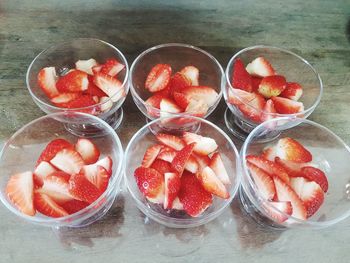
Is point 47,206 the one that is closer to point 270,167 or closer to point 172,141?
point 172,141

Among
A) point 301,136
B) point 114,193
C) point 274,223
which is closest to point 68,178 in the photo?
point 114,193

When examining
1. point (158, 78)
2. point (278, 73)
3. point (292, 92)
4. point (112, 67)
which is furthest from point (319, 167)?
point (112, 67)

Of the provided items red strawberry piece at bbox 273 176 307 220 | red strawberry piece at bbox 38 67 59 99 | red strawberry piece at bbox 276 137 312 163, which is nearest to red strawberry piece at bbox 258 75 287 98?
red strawberry piece at bbox 276 137 312 163

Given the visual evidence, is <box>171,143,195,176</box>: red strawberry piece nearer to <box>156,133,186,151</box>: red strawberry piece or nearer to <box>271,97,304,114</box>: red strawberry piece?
<box>156,133,186,151</box>: red strawberry piece

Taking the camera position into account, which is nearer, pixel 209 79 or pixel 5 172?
pixel 5 172

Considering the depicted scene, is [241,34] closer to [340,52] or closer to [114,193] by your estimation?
[340,52]

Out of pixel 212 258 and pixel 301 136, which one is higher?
pixel 301 136

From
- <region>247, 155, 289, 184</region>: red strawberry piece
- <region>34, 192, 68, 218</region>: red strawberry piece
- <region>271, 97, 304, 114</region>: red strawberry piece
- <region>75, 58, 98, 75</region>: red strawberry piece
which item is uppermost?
<region>75, 58, 98, 75</region>: red strawberry piece
